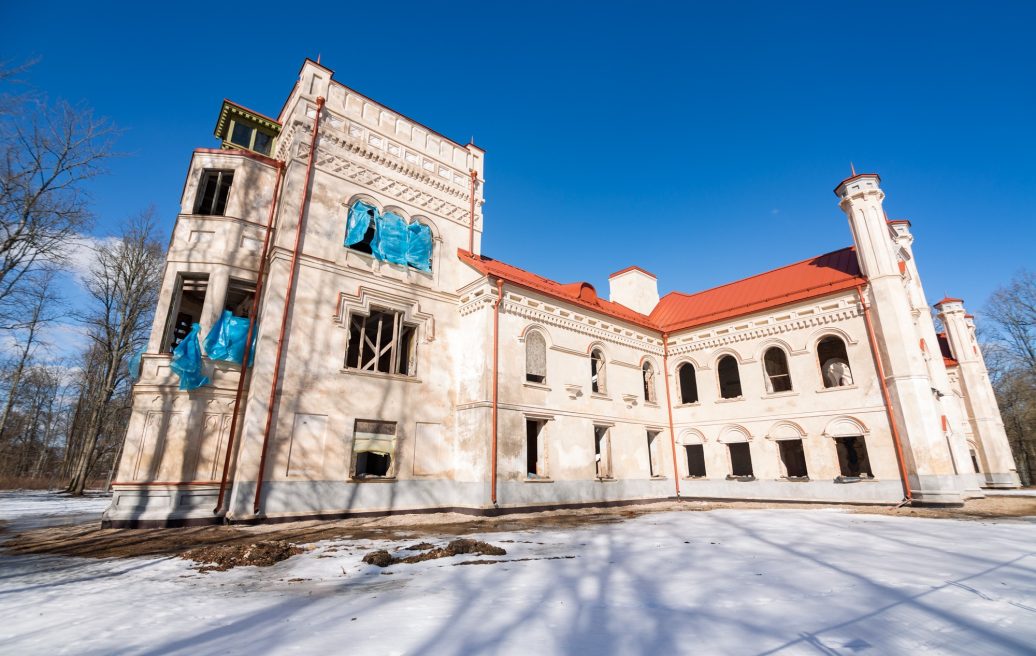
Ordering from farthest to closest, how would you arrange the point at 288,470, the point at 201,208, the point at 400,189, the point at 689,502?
the point at 689,502
the point at 400,189
the point at 201,208
the point at 288,470

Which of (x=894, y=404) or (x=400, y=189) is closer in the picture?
(x=894, y=404)

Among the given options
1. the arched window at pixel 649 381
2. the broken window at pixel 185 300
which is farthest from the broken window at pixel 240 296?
the arched window at pixel 649 381

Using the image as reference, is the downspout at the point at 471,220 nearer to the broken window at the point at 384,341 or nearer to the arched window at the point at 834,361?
the broken window at the point at 384,341

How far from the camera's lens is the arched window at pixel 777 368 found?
1848 cm

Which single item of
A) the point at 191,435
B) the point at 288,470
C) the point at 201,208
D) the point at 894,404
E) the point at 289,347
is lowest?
the point at 288,470

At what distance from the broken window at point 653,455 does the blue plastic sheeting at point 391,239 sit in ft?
42.5

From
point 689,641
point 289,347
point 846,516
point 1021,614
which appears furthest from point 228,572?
point 846,516

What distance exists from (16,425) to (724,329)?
179ft

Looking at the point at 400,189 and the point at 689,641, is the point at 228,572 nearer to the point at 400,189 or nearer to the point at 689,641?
the point at 689,641

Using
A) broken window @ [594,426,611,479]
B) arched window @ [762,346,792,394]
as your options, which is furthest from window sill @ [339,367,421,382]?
arched window @ [762,346,792,394]

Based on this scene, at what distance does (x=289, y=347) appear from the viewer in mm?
12727

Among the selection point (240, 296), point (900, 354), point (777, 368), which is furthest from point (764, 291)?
point (240, 296)

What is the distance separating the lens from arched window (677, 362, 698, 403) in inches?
802

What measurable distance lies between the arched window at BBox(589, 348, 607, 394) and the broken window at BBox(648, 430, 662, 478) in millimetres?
3488
